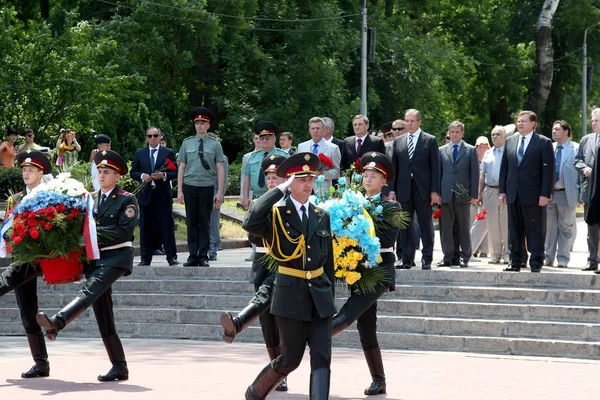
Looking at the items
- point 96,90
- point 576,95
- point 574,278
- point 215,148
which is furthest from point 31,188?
point 576,95

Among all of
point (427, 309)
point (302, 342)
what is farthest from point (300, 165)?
point (427, 309)

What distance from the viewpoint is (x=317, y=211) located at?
806cm

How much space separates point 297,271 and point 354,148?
288 inches

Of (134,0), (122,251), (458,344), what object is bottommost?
(458,344)

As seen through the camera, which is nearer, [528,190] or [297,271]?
[297,271]

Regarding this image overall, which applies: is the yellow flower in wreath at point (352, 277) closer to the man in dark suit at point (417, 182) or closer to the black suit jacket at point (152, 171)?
the man in dark suit at point (417, 182)

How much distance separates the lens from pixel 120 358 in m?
10.0

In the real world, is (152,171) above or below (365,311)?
above

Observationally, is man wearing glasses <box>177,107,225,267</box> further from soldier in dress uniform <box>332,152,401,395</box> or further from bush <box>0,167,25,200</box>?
bush <box>0,167,25,200</box>

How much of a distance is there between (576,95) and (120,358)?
44.7 metres

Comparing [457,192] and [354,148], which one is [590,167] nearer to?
[457,192]

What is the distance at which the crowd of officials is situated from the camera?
25.9 feet

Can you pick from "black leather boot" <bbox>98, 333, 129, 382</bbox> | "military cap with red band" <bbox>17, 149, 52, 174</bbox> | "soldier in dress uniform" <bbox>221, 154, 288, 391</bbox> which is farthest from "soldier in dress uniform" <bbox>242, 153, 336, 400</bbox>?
"military cap with red band" <bbox>17, 149, 52, 174</bbox>

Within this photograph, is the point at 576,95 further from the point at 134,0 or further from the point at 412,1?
the point at 134,0
